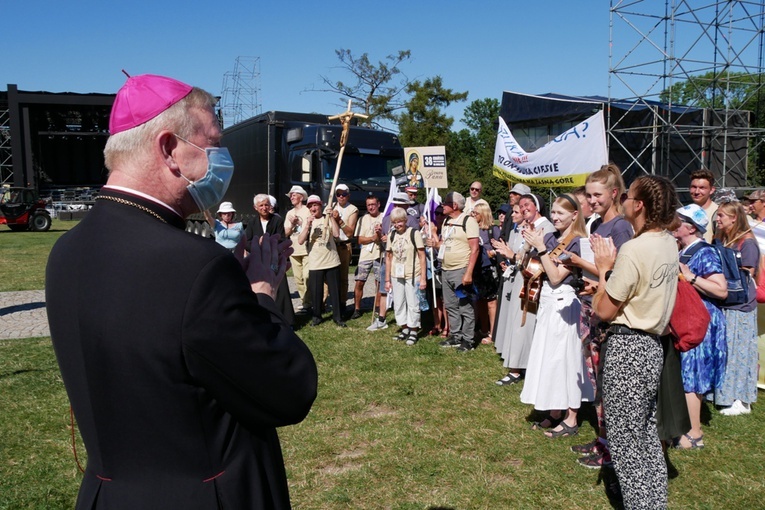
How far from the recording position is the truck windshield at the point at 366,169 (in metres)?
13.0

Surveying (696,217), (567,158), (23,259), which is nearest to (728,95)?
(567,158)

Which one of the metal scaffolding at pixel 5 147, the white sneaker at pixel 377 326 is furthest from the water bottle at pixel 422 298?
the metal scaffolding at pixel 5 147

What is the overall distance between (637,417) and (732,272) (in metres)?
2.37

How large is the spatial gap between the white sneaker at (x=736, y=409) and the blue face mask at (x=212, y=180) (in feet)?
17.3

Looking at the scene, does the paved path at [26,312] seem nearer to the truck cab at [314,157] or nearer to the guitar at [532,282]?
the truck cab at [314,157]

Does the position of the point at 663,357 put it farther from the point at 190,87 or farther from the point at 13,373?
the point at 13,373

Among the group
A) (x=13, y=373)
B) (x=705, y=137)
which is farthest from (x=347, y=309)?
(x=705, y=137)

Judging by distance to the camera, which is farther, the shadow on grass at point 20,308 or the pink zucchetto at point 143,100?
the shadow on grass at point 20,308

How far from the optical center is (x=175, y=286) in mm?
1296

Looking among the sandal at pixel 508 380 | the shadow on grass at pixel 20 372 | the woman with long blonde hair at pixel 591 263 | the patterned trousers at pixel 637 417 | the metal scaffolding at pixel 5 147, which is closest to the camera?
the patterned trousers at pixel 637 417

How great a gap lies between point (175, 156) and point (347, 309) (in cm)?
865

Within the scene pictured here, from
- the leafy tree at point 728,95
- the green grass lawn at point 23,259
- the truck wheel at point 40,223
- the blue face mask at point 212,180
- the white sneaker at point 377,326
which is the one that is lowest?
the white sneaker at point 377,326

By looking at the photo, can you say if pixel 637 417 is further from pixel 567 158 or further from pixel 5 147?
pixel 5 147

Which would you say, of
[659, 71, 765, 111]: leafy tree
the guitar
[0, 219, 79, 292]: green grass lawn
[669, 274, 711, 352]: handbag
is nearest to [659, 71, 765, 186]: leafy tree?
[659, 71, 765, 111]: leafy tree
